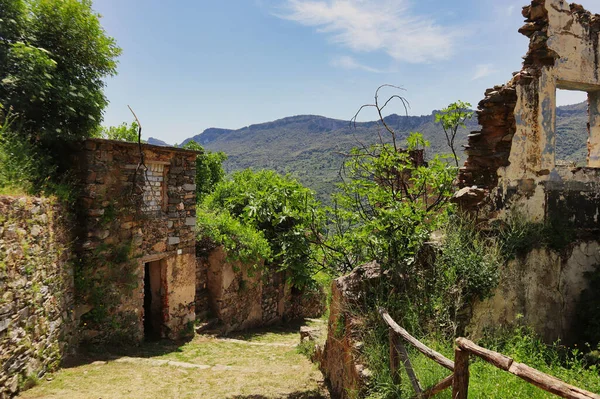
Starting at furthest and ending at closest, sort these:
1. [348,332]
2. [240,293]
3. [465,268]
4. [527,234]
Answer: [240,293] < [527,234] < [465,268] < [348,332]

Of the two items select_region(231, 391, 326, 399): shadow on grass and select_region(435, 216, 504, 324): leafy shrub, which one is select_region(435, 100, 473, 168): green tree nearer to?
select_region(435, 216, 504, 324): leafy shrub

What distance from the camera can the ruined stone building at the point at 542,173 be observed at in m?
6.59

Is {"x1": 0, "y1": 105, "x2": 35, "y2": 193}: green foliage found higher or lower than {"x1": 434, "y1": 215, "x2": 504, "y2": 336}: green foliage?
higher

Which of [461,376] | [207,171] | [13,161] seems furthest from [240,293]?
[207,171]

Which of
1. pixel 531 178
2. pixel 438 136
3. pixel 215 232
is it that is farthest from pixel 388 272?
pixel 438 136

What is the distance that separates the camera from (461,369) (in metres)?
3.63

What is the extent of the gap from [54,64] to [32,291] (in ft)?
13.1

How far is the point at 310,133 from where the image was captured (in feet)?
329

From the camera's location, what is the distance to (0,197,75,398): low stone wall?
498 centimetres

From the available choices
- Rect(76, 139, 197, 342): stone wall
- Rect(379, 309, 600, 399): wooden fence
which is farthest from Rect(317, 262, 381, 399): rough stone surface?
Rect(76, 139, 197, 342): stone wall

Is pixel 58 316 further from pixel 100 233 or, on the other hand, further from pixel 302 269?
pixel 302 269

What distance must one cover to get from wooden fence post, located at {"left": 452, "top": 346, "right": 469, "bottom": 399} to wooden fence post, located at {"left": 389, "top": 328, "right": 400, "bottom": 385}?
3.57 ft

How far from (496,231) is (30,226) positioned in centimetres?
697

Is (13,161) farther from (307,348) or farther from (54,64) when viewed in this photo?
(307,348)
